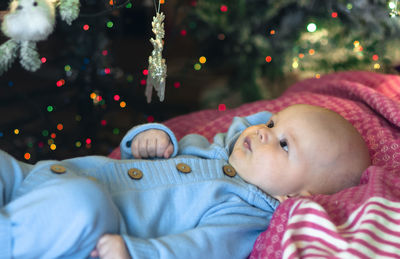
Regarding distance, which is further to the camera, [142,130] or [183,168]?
[142,130]

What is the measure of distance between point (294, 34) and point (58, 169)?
4.82ft

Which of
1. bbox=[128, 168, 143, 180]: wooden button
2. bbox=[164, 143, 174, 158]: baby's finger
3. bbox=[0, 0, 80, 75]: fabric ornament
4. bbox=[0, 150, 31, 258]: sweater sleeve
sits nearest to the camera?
bbox=[0, 150, 31, 258]: sweater sleeve

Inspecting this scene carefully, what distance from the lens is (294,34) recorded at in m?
2.11

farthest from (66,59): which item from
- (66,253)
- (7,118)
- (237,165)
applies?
(66,253)

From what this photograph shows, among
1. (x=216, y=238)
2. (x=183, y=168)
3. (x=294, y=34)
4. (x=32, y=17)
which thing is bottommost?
(x=216, y=238)

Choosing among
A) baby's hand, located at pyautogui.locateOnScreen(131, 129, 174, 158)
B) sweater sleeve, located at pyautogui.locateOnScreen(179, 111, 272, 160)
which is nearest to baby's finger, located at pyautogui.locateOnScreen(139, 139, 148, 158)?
baby's hand, located at pyautogui.locateOnScreen(131, 129, 174, 158)

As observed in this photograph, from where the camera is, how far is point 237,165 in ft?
3.65

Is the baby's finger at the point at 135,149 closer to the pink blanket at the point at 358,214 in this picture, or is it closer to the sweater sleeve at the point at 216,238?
the sweater sleeve at the point at 216,238

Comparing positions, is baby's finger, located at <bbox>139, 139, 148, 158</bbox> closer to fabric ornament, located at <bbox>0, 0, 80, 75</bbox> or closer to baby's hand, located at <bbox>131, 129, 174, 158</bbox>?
baby's hand, located at <bbox>131, 129, 174, 158</bbox>

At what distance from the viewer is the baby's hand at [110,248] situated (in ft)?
2.77

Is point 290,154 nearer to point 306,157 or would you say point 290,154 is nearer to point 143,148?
point 306,157

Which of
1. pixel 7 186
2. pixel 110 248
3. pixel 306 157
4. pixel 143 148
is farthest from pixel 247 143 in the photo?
pixel 7 186

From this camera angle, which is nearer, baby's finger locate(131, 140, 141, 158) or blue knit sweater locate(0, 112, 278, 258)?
blue knit sweater locate(0, 112, 278, 258)

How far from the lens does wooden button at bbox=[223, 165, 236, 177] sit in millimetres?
1087
